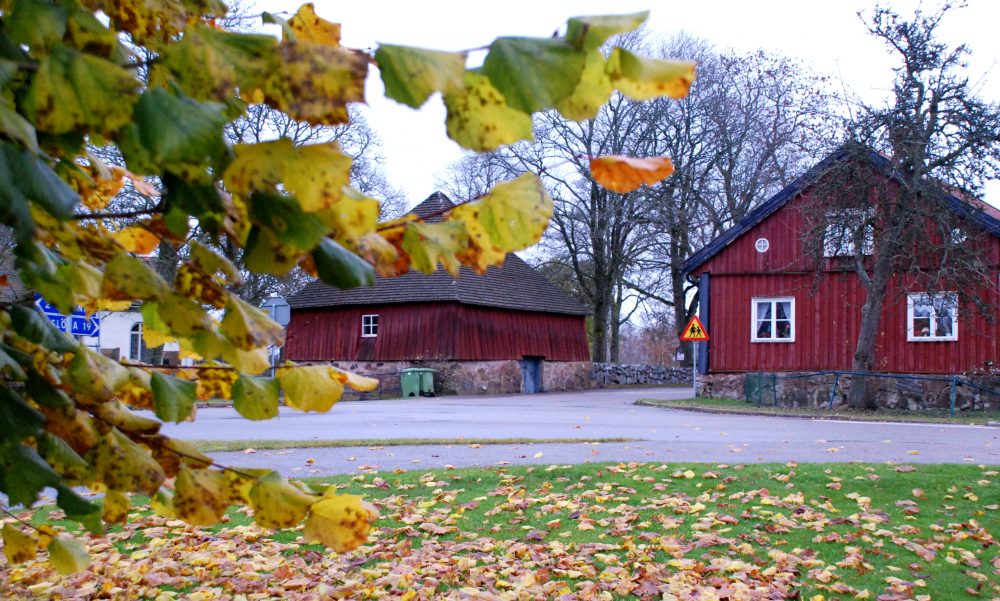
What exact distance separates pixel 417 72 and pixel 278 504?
3.23ft

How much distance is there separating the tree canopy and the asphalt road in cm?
811

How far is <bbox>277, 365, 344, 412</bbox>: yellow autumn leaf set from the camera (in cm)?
185

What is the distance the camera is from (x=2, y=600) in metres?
4.82

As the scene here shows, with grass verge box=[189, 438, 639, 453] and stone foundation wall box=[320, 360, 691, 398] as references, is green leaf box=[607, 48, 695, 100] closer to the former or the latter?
grass verge box=[189, 438, 639, 453]

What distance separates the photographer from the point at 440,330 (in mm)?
34562

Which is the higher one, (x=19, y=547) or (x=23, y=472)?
(x=23, y=472)

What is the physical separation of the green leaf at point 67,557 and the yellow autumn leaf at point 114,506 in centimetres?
13

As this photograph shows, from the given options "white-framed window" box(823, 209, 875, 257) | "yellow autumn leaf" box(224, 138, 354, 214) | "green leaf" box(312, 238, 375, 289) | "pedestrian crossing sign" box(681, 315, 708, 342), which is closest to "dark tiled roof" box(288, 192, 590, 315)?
"pedestrian crossing sign" box(681, 315, 708, 342)

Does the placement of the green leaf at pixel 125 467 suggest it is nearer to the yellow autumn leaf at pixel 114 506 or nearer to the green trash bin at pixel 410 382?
the yellow autumn leaf at pixel 114 506

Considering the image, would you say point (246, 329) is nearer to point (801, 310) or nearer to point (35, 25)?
point (35, 25)

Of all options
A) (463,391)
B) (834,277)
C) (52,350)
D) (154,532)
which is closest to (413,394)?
(463,391)

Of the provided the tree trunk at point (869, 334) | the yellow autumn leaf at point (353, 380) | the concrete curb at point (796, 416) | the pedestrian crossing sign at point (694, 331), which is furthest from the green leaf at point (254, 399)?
the pedestrian crossing sign at point (694, 331)

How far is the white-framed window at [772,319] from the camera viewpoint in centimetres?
2620

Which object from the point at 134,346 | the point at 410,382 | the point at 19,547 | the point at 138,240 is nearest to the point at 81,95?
the point at 138,240
